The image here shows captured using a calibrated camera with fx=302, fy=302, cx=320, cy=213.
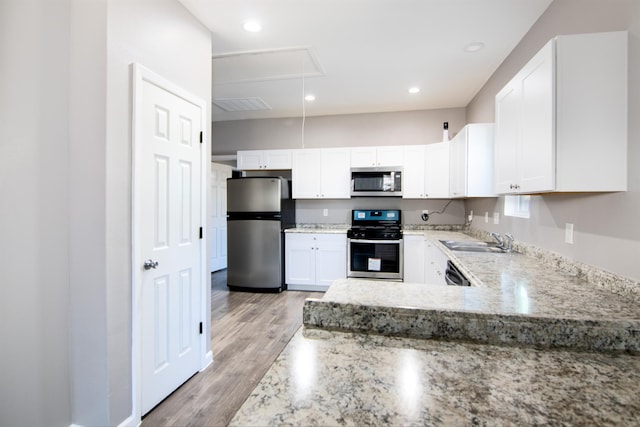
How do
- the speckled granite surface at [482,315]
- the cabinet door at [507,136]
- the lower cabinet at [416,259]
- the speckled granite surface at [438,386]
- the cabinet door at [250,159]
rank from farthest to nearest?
the cabinet door at [250,159] < the lower cabinet at [416,259] < the cabinet door at [507,136] < the speckled granite surface at [482,315] < the speckled granite surface at [438,386]

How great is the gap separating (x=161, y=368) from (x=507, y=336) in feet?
6.37

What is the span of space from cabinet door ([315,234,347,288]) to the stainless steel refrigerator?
0.53 metres

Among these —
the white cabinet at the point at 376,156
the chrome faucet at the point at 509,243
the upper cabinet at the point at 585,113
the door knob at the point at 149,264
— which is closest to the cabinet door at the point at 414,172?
the white cabinet at the point at 376,156

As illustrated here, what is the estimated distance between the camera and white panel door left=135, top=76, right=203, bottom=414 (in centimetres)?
176

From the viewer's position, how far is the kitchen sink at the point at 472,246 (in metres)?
2.77

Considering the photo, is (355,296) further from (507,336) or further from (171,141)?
(171,141)

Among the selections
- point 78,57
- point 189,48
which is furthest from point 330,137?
point 78,57

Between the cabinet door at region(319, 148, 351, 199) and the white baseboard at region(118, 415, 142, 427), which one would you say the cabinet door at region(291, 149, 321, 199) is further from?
the white baseboard at region(118, 415, 142, 427)

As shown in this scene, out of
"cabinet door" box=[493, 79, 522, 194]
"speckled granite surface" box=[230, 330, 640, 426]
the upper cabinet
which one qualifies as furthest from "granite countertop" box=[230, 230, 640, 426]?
"cabinet door" box=[493, 79, 522, 194]

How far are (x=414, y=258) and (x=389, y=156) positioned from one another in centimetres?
147

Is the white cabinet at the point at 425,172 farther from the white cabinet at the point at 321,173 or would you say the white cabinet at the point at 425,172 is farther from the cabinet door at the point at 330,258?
the cabinet door at the point at 330,258

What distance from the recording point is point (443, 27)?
2371 mm

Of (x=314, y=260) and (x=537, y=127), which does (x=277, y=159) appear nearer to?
(x=314, y=260)

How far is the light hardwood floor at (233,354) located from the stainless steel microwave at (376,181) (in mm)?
1625
